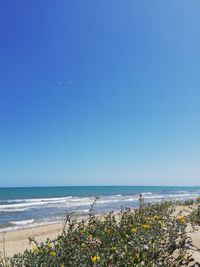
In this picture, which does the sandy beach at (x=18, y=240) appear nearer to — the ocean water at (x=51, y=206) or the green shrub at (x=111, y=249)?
the ocean water at (x=51, y=206)

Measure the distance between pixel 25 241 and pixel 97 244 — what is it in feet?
39.7

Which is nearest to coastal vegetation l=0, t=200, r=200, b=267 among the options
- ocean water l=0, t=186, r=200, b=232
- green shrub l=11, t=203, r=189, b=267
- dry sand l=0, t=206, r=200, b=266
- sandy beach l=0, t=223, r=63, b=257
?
green shrub l=11, t=203, r=189, b=267

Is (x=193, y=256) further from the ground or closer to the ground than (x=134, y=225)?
closer to the ground

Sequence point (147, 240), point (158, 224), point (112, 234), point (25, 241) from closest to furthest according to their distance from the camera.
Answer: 1. point (147, 240)
2. point (112, 234)
3. point (158, 224)
4. point (25, 241)

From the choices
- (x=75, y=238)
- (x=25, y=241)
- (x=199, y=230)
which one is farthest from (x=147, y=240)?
(x=25, y=241)

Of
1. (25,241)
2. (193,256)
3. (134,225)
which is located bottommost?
(25,241)

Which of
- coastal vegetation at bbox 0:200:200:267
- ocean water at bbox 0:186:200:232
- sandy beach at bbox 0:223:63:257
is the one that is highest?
coastal vegetation at bbox 0:200:200:267

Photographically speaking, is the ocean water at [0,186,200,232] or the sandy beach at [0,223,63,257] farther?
the ocean water at [0,186,200,232]

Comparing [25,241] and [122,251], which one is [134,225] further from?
[25,241]

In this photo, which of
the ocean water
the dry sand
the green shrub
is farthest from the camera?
the ocean water

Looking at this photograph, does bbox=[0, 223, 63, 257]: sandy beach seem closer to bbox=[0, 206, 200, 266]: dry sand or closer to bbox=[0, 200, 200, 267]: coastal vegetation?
bbox=[0, 206, 200, 266]: dry sand

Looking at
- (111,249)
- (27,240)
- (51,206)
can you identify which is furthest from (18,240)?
(51,206)

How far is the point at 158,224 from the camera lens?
5.61 metres

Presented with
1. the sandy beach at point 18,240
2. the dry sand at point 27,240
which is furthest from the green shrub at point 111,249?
the sandy beach at point 18,240
